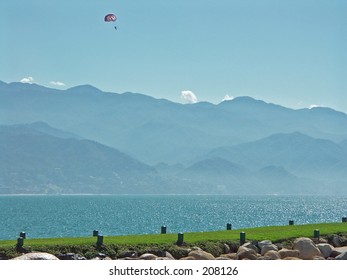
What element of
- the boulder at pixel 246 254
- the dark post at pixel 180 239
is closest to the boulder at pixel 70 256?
the dark post at pixel 180 239

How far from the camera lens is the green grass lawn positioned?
35.2 meters

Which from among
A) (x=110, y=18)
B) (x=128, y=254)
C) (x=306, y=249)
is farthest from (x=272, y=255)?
(x=110, y=18)

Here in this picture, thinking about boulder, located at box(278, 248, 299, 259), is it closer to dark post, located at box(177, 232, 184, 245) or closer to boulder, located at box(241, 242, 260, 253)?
boulder, located at box(241, 242, 260, 253)

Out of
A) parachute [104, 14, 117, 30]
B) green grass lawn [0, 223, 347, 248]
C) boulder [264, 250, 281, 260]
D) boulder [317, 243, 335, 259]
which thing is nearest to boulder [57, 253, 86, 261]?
green grass lawn [0, 223, 347, 248]

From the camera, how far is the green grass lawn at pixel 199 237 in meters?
35.2

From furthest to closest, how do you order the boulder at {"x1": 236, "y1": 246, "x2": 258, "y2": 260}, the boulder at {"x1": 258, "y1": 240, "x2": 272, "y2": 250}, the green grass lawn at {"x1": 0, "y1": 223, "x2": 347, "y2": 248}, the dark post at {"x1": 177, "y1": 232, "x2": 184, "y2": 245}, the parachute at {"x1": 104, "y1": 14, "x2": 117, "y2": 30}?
1. the parachute at {"x1": 104, "y1": 14, "x2": 117, "y2": 30}
2. the boulder at {"x1": 258, "y1": 240, "x2": 272, "y2": 250}
3. the dark post at {"x1": 177, "y1": 232, "x2": 184, "y2": 245}
4. the green grass lawn at {"x1": 0, "y1": 223, "x2": 347, "y2": 248}
5. the boulder at {"x1": 236, "y1": 246, "x2": 258, "y2": 260}

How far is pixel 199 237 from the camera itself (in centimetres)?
3978

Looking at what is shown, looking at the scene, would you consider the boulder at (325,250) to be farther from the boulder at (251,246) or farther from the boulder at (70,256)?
the boulder at (70,256)
